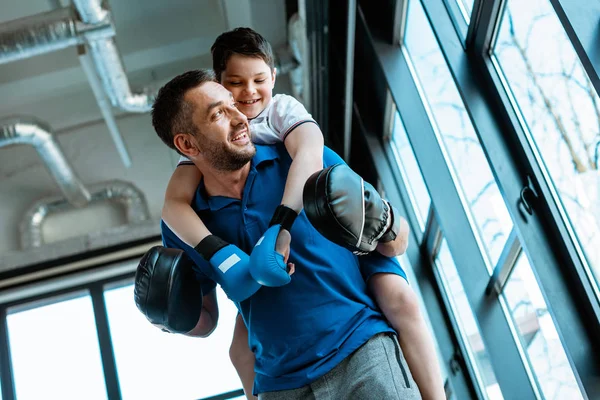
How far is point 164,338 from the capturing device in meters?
6.41

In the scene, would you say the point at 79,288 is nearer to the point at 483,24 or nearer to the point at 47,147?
the point at 47,147

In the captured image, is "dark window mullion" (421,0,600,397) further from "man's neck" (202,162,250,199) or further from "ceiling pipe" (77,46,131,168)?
"ceiling pipe" (77,46,131,168)

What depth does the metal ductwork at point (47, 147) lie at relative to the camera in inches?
245

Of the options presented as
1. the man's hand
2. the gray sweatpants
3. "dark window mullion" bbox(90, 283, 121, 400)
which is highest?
"dark window mullion" bbox(90, 283, 121, 400)

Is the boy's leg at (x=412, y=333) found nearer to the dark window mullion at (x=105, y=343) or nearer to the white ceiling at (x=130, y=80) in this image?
the white ceiling at (x=130, y=80)

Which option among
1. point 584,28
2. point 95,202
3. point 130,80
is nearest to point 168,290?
point 584,28

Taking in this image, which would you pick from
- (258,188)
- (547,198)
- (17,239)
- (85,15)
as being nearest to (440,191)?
(547,198)

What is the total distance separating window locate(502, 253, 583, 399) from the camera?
10.7 ft

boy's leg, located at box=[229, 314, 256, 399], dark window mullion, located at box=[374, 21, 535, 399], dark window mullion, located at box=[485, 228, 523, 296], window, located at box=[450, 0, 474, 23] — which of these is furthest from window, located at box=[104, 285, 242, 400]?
boy's leg, located at box=[229, 314, 256, 399]

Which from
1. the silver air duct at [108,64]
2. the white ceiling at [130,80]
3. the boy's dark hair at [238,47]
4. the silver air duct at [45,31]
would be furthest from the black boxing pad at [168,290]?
the white ceiling at [130,80]

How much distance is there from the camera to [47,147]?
6496 mm

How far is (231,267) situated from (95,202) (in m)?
6.17

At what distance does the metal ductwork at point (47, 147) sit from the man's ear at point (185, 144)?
496 cm

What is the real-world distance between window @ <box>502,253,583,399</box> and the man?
1832 mm
